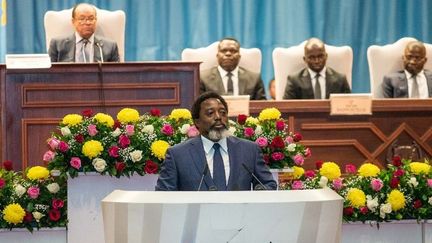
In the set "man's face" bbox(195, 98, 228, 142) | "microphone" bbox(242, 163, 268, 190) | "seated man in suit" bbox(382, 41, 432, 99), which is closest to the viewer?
"microphone" bbox(242, 163, 268, 190)

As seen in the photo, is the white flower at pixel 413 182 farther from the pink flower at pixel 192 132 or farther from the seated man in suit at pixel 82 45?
the seated man in suit at pixel 82 45

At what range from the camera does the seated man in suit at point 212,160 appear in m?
5.14

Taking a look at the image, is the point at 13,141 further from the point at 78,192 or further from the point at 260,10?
the point at 260,10

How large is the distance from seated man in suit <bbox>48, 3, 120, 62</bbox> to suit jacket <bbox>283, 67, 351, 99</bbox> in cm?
156

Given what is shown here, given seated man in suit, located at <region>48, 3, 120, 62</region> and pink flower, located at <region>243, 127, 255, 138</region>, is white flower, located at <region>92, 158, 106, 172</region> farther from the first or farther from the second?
seated man in suit, located at <region>48, 3, 120, 62</region>

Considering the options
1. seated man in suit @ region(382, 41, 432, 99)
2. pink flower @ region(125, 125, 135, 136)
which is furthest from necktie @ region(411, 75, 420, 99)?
pink flower @ region(125, 125, 135, 136)

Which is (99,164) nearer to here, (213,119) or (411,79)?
(213,119)

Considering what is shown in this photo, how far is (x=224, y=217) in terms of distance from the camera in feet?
11.8

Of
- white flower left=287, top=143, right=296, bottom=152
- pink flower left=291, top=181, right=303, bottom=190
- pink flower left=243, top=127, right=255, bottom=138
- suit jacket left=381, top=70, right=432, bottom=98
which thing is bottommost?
pink flower left=291, top=181, right=303, bottom=190

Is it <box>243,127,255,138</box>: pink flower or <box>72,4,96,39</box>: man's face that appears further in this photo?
<box>72,4,96,39</box>: man's face

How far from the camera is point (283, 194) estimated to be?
369 centimetres

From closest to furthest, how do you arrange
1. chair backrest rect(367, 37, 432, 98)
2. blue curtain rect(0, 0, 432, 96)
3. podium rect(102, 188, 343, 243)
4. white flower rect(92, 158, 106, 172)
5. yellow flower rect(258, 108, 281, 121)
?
podium rect(102, 188, 343, 243) < white flower rect(92, 158, 106, 172) < yellow flower rect(258, 108, 281, 121) < chair backrest rect(367, 37, 432, 98) < blue curtain rect(0, 0, 432, 96)

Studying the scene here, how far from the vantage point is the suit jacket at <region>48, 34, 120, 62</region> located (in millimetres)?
8695

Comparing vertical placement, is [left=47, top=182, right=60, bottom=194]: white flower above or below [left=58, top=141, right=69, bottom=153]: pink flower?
below
